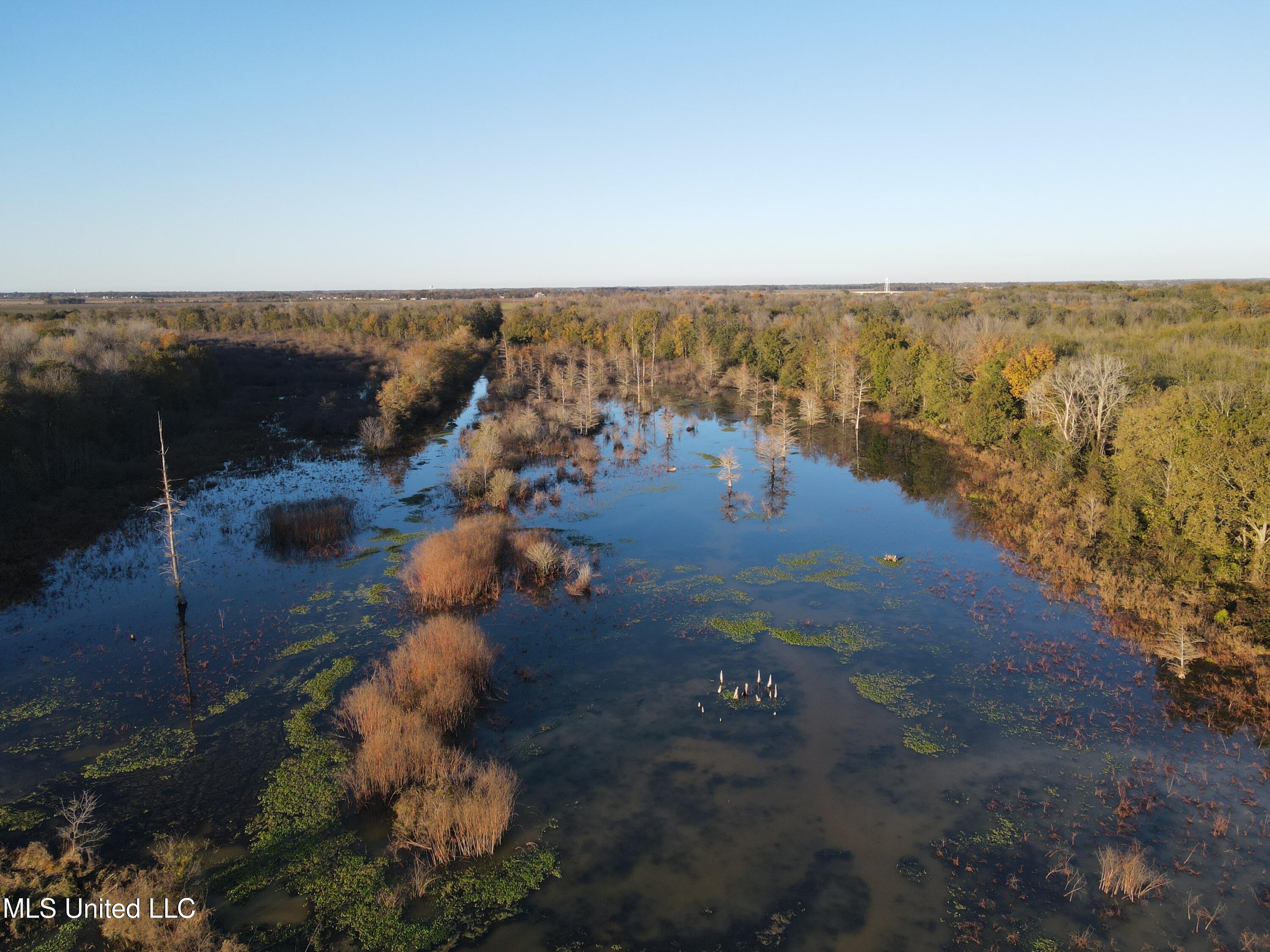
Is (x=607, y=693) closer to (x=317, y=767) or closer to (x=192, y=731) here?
(x=317, y=767)

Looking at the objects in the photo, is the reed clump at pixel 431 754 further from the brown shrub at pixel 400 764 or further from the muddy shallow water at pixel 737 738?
the muddy shallow water at pixel 737 738

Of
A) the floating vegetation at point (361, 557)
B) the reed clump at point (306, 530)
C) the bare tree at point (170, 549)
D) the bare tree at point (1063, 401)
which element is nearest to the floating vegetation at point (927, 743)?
the bare tree at point (170, 549)

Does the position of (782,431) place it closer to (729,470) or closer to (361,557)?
(729,470)

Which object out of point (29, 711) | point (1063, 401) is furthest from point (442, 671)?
point (1063, 401)

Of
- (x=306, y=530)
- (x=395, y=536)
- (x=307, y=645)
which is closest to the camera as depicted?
(x=307, y=645)

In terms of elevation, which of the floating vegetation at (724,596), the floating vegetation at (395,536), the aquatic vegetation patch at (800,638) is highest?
the floating vegetation at (395,536)

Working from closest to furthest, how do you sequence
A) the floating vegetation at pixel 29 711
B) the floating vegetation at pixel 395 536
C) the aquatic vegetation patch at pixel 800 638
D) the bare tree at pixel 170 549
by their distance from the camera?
the floating vegetation at pixel 29 711
the aquatic vegetation patch at pixel 800 638
the bare tree at pixel 170 549
the floating vegetation at pixel 395 536
